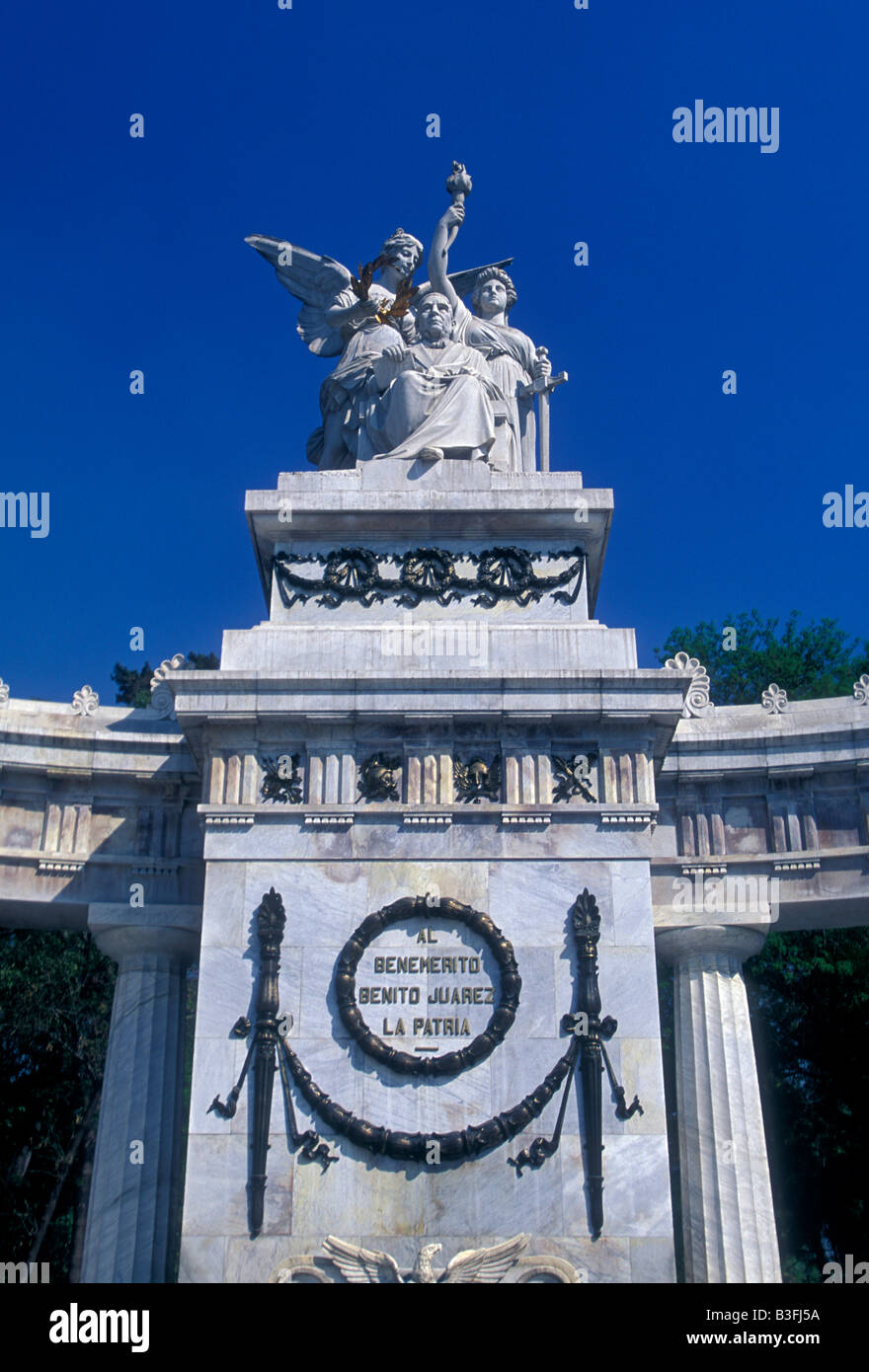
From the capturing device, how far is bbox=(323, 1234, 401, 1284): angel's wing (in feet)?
55.3

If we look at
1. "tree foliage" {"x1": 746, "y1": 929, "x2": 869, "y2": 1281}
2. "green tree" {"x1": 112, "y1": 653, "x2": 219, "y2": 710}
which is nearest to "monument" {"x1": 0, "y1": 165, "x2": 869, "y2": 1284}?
"tree foliage" {"x1": 746, "y1": 929, "x2": 869, "y2": 1281}

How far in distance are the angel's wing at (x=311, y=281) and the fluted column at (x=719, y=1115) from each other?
40.9ft

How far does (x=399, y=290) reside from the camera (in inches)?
1013

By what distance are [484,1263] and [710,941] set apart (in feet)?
22.9

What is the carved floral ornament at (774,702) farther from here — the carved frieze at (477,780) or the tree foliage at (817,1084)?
the tree foliage at (817,1084)

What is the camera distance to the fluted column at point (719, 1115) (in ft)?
65.9

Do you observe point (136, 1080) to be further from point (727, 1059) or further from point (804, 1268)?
point (804, 1268)

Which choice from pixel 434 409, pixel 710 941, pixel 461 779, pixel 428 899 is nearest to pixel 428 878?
pixel 428 899

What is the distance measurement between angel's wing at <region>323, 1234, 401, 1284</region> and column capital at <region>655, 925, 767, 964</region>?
7.17 metres

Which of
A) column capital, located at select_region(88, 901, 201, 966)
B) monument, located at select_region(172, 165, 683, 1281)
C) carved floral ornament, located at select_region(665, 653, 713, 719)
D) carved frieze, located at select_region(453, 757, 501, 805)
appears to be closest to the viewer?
monument, located at select_region(172, 165, 683, 1281)

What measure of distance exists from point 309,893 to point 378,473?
7.19 metres

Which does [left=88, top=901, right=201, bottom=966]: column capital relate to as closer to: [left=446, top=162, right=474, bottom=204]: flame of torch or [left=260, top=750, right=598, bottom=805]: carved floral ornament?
[left=260, top=750, right=598, bottom=805]: carved floral ornament

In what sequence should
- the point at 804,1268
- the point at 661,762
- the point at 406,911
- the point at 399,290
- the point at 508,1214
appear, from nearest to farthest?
the point at 508,1214, the point at 406,911, the point at 661,762, the point at 399,290, the point at 804,1268

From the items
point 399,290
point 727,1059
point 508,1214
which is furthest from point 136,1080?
point 399,290
